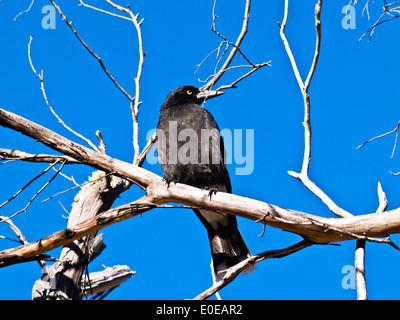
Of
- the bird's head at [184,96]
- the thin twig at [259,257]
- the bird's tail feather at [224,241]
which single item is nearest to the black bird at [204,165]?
the bird's tail feather at [224,241]

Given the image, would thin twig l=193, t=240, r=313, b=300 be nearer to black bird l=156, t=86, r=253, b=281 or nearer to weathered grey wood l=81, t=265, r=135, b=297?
black bird l=156, t=86, r=253, b=281

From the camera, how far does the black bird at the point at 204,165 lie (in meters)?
5.08

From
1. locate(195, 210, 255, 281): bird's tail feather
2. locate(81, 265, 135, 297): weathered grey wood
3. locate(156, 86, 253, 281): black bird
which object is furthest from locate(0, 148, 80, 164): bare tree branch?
locate(81, 265, 135, 297): weathered grey wood

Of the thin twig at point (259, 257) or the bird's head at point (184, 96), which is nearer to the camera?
the thin twig at point (259, 257)

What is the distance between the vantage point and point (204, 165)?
16.9 ft

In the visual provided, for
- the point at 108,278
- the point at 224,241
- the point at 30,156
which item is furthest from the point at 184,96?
the point at 30,156

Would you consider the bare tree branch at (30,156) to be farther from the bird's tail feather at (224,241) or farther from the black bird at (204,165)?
the bird's tail feather at (224,241)

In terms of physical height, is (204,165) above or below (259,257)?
above

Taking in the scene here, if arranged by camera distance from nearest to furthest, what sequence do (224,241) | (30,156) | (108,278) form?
(30,156)
(224,241)
(108,278)

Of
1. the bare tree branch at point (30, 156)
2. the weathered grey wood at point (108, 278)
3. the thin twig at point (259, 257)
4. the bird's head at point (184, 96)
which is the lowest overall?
the thin twig at point (259, 257)

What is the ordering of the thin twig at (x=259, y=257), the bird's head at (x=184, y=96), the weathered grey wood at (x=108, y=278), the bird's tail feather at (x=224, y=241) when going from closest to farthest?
the thin twig at (x=259, y=257)
the bird's tail feather at (x=224, y=241)
the weathered grey wood at (x=108, y=278)
the bird's head at (x=184, y=96)

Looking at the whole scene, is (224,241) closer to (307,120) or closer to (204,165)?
(204,165)

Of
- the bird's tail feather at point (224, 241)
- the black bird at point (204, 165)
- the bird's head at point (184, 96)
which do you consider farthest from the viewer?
the bird's head at point (184, 96)
